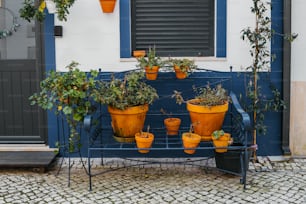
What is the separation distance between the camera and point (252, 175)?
16.2ft

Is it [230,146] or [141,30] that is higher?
[141,30]

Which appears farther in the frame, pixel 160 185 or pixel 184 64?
pixel 184 64

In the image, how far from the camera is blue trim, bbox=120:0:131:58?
17.3 feet

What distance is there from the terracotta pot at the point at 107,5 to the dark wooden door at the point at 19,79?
0.85m

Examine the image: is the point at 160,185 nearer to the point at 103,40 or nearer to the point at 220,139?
the point at 220,139

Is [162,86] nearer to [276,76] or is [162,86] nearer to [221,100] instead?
[221,100]

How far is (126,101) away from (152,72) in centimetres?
50

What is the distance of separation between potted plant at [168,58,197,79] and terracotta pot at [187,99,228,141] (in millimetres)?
401

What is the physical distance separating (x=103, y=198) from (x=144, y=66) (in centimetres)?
152

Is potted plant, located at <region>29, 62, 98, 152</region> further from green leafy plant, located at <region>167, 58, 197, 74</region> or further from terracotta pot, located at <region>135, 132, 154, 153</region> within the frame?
green leafy plant, located at <region>167, 58, 197, 74</region>

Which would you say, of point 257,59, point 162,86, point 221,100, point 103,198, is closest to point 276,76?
point 257,59

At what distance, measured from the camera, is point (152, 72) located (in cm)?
504

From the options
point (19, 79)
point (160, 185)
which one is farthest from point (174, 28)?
point (19, 79)

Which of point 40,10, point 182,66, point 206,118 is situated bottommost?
point 206,118
